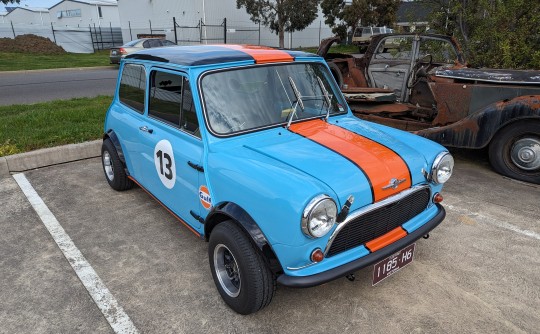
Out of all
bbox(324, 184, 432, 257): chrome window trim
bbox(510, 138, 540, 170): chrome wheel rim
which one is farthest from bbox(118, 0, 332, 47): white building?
bbox(324, 184, 432, 257): chrome window trim

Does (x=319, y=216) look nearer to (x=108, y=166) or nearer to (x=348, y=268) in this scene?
(x=348, y=268)

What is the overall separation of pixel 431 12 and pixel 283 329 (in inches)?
280

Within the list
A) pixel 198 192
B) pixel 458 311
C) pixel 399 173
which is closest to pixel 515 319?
pixel 458 311

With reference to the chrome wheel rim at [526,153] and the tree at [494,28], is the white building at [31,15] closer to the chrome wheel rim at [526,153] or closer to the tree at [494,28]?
the tree at [494,28]

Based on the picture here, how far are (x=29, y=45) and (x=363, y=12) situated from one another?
22.3 metres

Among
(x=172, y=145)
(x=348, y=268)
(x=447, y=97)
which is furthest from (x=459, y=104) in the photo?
(x=172, y=145)

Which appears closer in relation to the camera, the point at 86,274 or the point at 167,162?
the point at 86,274

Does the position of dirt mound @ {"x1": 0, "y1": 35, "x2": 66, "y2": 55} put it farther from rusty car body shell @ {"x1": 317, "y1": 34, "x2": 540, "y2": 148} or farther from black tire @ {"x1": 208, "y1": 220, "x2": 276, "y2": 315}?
black tire @ {"x1": 208, "y1": 220, "x2": 276, "y2": 315}

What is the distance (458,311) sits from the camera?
264 centimetres

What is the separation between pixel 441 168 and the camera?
2.82 metres

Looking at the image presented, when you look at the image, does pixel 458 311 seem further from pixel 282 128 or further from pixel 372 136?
pixel 282 128

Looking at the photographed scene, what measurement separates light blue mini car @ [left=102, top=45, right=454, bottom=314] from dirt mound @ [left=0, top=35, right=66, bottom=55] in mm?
24242

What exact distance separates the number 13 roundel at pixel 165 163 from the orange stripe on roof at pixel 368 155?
996mm

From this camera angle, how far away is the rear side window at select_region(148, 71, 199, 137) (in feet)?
9.81
